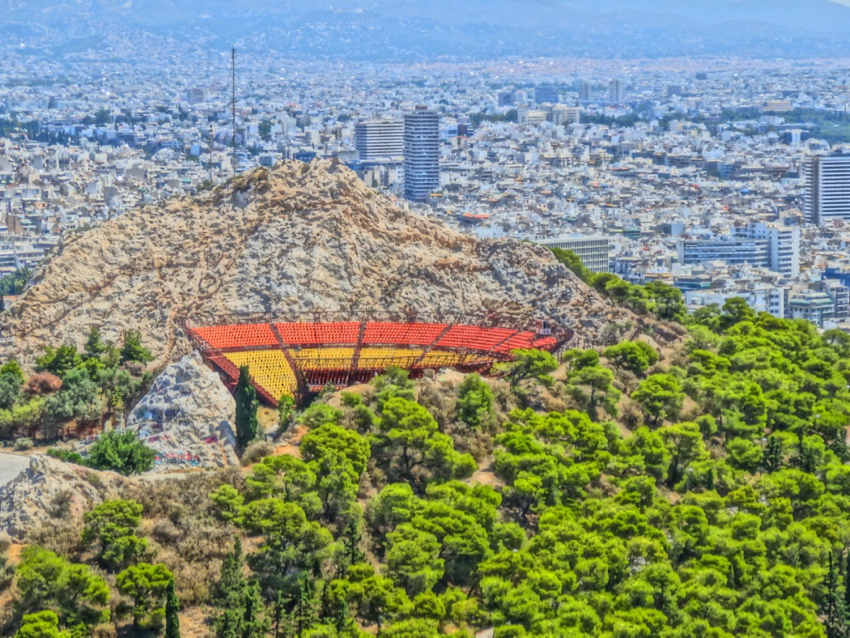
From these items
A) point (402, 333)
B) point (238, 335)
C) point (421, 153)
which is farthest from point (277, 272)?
point (421, 153)

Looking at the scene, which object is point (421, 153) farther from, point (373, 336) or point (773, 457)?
point (773, 457)

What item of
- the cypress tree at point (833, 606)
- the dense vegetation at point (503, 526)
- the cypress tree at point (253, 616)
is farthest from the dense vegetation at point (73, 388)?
the cypress tree at point (833, 606)

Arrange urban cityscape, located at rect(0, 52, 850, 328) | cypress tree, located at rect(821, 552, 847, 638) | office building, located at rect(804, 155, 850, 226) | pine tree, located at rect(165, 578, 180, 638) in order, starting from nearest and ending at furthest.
A: pine tree, located at rect(165, 578, 180, 638) → cypress tree, located at rect(821, 552, 847, 638) → urban cityscape, located at rect(0, 52, 850, 328) → office building, located at rect(804, 155, 850, 226)

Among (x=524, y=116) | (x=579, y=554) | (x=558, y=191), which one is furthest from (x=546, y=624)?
(x=524, y=116)

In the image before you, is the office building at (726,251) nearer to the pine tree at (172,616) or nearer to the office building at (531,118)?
the pine tree at (172,616)

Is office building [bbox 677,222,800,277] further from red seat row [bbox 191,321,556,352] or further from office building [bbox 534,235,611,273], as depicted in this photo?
red seat row [bbox 191,321,556,352]

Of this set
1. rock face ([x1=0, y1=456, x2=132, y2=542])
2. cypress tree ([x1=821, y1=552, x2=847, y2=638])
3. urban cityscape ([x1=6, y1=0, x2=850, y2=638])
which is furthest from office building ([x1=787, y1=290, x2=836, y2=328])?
rock face ([x1=0, y1=456, x2=132, y2=542])
